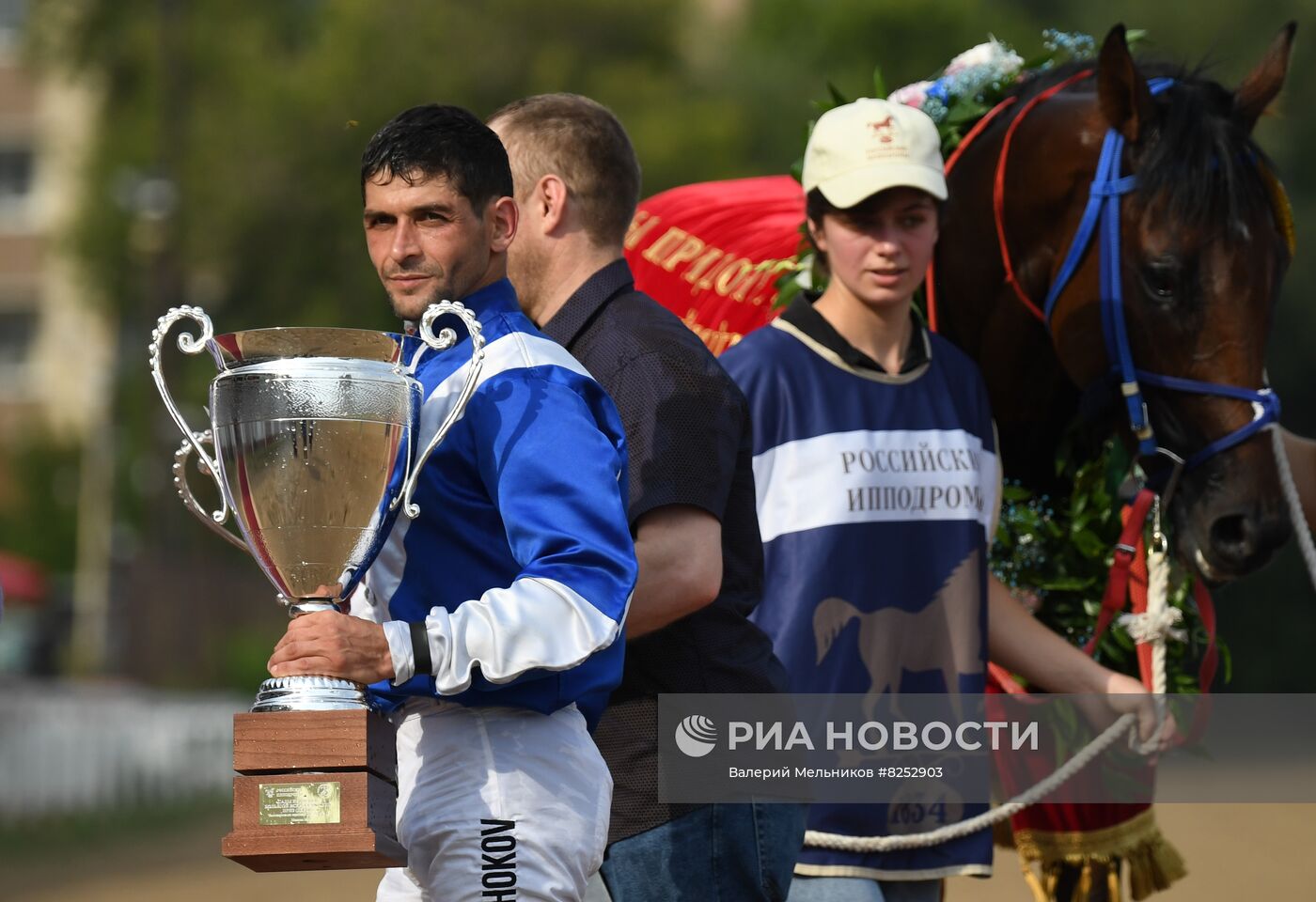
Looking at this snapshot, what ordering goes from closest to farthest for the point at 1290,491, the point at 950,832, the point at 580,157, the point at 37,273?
the point at 580,157, the point at 950,832, the point at 1290,491, the point at 37,273

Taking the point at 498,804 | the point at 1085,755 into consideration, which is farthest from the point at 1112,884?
the point at 498,804

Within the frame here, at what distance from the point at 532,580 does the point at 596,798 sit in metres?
0.37

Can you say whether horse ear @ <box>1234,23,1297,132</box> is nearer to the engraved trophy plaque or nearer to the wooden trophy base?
the engraved trophy plaque

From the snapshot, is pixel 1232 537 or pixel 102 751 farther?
pixel 102 751

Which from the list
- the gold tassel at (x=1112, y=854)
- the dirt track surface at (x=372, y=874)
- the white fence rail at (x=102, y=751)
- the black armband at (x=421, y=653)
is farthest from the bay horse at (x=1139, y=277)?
the white fence rail at (x=102, y=751)

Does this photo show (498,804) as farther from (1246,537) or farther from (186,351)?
(1246,537)

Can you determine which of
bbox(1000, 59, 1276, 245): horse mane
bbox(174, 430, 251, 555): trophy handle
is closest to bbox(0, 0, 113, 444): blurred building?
bbox(1000, 59, 1276, 245): horse mane

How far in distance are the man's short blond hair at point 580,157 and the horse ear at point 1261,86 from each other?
157 centimetres

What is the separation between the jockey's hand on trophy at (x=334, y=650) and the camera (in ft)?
8.16

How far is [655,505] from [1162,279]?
155 cm

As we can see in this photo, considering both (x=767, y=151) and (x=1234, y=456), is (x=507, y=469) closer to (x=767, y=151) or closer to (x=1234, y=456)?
(x=1234, y=456)

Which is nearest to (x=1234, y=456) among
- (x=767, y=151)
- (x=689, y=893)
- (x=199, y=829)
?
(x=689, y=893)

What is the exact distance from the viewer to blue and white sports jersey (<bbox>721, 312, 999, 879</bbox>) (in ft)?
12.6

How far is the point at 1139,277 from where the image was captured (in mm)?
4289
